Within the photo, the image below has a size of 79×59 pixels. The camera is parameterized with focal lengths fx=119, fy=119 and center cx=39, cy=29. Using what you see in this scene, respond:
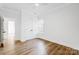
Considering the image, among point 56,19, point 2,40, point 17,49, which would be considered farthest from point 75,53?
point 2,40

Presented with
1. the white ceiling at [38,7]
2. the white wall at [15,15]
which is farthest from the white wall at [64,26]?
the white wall at [15,15]

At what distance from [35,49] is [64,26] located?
0.72 meters

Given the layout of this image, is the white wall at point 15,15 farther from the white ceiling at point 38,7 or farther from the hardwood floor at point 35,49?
the hardwood floor at point 35,49

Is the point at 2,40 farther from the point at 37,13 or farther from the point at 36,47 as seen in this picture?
the point at 37,13

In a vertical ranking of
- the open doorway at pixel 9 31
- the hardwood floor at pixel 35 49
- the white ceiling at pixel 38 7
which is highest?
the white ceiling at pixel 38 7

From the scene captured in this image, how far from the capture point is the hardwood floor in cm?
227

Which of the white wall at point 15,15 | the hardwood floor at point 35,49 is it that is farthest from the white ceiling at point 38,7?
the hardwood floor at point 35,49

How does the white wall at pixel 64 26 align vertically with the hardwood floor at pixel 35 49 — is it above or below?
above

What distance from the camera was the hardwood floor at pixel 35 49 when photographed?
2.27 m

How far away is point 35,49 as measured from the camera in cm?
229

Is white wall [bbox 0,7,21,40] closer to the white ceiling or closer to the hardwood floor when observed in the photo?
the white ceiling

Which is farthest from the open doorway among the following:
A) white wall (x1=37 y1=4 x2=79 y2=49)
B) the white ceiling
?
white wall (x1=37 y1=4 x2=79 y2=49)

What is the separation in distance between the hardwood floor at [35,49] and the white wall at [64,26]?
0.10 meters

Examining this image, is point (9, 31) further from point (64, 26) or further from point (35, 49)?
point (64, 26)
